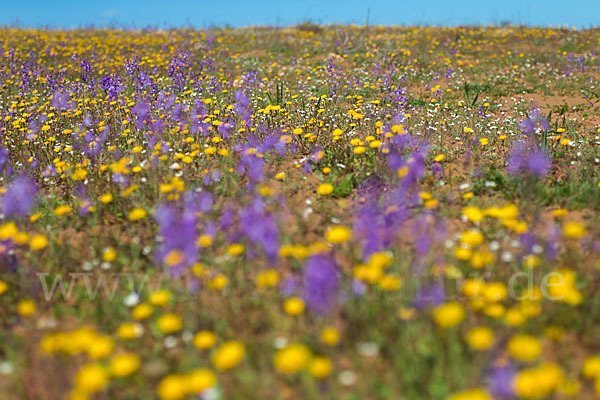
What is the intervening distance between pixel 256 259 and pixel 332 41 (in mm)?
13439

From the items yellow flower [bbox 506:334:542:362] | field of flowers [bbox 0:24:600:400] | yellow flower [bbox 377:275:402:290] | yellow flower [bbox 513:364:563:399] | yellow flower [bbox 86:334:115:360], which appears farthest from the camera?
yellow flower [bbox 377:275:402:290]

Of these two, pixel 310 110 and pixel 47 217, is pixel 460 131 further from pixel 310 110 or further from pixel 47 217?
pixel 47 217

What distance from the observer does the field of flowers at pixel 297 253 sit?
8.03ft

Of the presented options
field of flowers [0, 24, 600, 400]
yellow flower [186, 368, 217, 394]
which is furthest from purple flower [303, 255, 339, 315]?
yellow flower [186, 368, 217, 394]

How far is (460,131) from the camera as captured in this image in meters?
6.71

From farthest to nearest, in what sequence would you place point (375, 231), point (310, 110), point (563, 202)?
point (310, 110) < point (563, 202) < point (375, 231)

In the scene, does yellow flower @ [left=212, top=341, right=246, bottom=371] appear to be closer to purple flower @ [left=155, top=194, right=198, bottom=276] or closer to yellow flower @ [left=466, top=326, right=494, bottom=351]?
purple flower @ [left=155, top=194, right=198, bottom=276]

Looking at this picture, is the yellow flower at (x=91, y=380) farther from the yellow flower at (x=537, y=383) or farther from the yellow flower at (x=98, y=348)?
the yellow flower at (x=537, y=383)

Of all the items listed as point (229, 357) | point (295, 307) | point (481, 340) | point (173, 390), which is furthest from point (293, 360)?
point (481, 340)

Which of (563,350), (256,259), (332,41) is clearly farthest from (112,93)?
(332,41)

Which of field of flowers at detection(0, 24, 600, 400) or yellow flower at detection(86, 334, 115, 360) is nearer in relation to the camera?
yellow flower at detection(86, 334, 115, 360)

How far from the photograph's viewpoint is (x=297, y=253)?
302 cm

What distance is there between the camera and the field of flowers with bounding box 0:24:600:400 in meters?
2.45

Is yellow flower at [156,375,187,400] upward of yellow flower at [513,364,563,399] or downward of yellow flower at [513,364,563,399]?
downward
